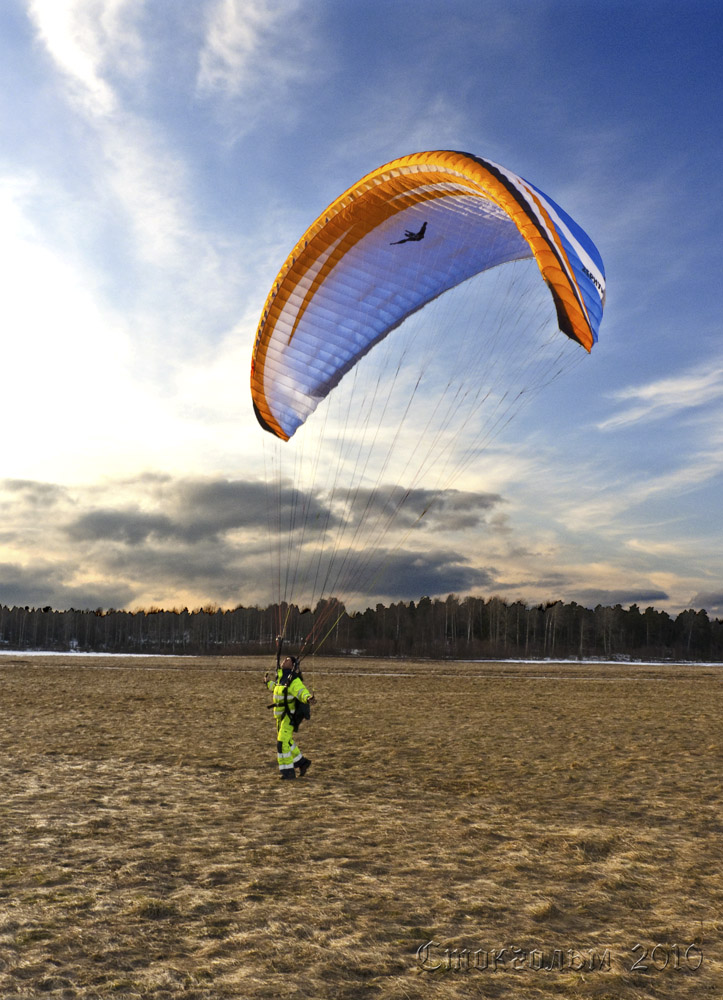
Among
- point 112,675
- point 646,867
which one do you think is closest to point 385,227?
point 646,867

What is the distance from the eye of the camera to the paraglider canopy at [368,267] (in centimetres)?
1038

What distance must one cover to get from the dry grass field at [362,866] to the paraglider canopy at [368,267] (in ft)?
21.1

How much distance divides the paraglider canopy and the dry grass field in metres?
6.42

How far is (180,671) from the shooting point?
35.4 meters

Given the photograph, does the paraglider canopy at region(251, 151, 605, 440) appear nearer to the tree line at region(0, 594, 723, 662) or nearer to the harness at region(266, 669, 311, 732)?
the harness at region(266, 669, 311, 732)

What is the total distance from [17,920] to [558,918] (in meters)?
3.96

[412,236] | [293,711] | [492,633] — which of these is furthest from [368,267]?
[492,633]

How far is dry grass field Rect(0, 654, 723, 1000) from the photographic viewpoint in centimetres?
439

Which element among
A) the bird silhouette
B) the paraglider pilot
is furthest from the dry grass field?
the bird silhouette

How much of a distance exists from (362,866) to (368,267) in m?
9.00

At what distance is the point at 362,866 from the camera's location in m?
6.36

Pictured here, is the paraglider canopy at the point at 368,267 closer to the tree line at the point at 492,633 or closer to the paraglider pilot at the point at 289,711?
the paraglider pilot at the point at 289,711

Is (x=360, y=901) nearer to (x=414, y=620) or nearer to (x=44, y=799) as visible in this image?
(x=44, y=799)

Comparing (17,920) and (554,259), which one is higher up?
(554,259)
